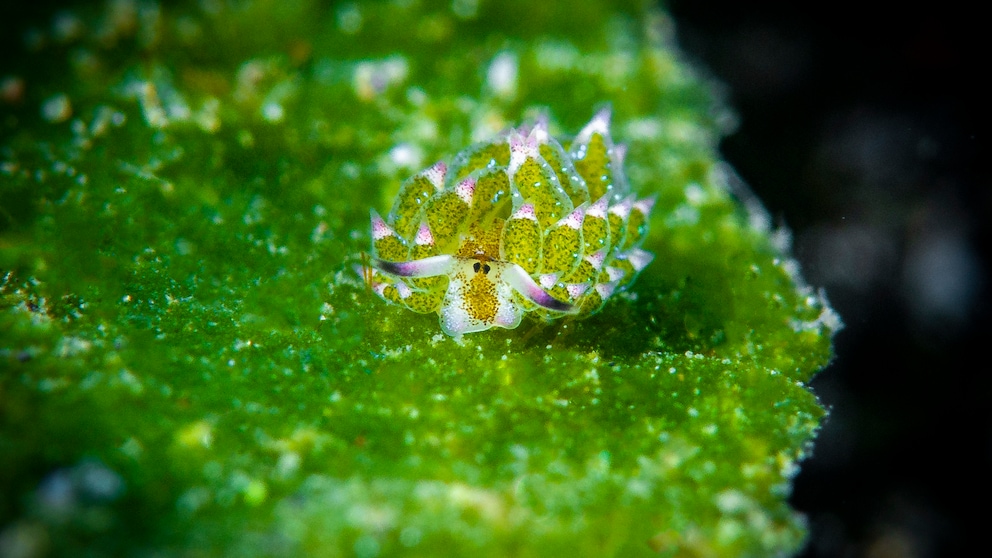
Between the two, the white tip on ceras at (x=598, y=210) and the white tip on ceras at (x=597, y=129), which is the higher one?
the white tip on ceras at (x=597, y=129)

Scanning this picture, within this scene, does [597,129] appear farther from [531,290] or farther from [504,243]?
[531,290]

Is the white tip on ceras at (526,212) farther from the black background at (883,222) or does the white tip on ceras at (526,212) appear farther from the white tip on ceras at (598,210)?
the black background at (883,222)

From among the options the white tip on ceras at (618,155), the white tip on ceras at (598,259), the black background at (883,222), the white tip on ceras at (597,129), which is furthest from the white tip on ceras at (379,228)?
the black background at (883,222)

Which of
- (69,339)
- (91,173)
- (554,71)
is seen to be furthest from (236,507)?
(554,71)

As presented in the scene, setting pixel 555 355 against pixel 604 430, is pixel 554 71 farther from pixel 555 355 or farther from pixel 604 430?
pixel 604 430

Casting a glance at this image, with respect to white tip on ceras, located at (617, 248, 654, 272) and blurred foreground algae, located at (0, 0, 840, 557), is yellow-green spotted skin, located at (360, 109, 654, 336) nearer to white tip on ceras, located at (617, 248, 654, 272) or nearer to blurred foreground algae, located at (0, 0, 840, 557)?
white tip on ceras, located at (617, 248, 654, 272)

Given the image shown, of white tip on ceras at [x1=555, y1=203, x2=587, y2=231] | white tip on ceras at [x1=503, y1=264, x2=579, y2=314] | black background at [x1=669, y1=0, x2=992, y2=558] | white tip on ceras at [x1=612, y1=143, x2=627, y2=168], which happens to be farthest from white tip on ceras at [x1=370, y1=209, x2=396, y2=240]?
black background at [x1=669, y1=0, x2=992, y2=558]
